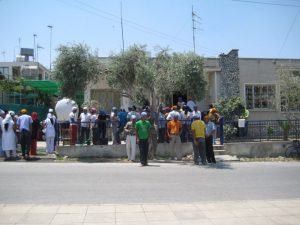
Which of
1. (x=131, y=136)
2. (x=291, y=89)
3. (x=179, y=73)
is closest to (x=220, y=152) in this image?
(x=179, y=73)

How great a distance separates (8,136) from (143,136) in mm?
5367

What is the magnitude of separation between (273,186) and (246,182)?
0.83 m

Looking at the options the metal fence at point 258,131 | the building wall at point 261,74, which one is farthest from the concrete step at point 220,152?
the building wall at point 261,74

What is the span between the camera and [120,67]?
2033 cm

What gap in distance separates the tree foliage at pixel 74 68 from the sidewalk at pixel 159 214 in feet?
33.5

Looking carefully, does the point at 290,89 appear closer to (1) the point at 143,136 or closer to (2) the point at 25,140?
(1) the point at 143,136

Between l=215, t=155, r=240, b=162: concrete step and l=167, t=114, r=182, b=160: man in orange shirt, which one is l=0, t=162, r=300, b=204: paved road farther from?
l=167, t=114, r=182, b=160: man in orange shirt

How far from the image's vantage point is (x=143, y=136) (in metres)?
15.2

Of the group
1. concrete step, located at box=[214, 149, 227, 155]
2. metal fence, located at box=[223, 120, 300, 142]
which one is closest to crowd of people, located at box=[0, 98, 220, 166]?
metal fence, located at box=[223, 120, 300, 142]

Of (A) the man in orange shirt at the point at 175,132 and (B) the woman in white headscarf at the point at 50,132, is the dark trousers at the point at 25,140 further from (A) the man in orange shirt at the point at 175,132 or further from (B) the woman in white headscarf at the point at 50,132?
(A) the man in orange shirt at the point at 175,132

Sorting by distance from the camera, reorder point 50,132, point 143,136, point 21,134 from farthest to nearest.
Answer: point 50,132 < point 21,134 < point 143,136

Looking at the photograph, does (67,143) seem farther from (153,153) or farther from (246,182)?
(246,182)

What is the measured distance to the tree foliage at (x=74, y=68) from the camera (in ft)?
58.4

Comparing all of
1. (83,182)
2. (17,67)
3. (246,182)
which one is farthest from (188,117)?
(17,67)
